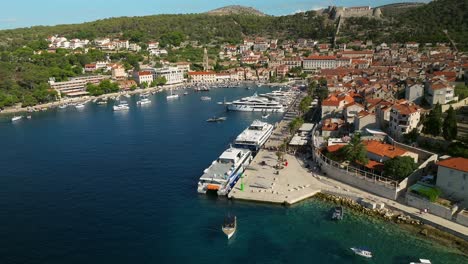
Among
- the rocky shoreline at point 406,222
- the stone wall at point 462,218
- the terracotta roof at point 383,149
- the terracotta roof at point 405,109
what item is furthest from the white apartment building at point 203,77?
the stone wall at point 462,218

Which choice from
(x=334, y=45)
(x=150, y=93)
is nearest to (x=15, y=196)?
(x=150, y=93)

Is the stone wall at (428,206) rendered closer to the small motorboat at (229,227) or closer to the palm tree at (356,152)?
the palm tree at (356,152)

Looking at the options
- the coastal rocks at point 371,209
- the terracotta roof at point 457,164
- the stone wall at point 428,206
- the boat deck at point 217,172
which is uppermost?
the terracotta roof at point 457,164

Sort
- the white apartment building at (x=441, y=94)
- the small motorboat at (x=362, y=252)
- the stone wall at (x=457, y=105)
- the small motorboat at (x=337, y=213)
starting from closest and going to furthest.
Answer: the small motorboat at (x=362, y=252)
the small motorboat at (x=337, y=213)
the stone wall at (x=457, y=105)
the white apartment building at (x=441, y=94)

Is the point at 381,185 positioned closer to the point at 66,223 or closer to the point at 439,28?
the point at 66,223

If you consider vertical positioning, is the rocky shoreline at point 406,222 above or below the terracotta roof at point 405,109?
below

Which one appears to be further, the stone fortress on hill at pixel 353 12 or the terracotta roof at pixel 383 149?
the stone fortress on hill at pixel 353 12

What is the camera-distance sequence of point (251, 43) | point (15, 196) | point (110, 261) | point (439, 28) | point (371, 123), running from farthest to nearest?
point (251, 43) < point (439, 28) < point (371, 123) < point (15, 196) < point (110, 261)
